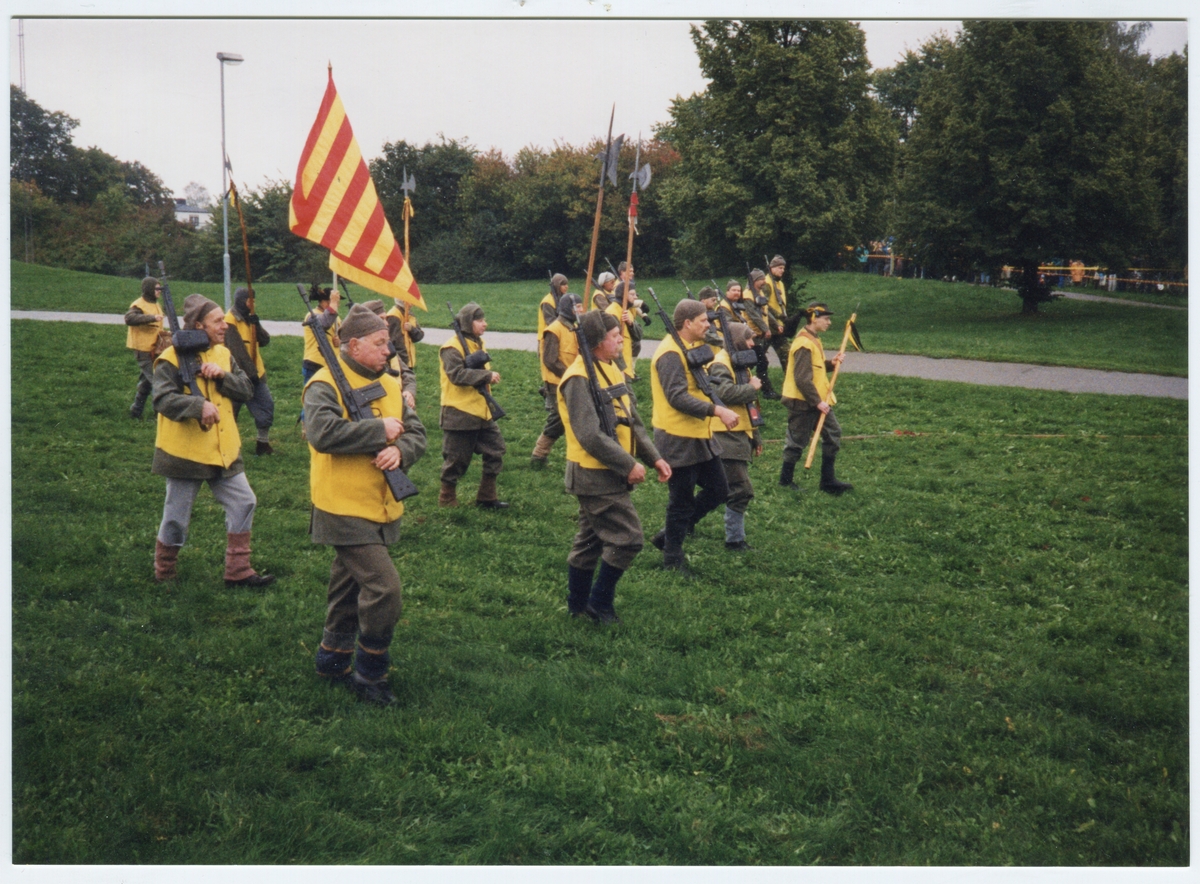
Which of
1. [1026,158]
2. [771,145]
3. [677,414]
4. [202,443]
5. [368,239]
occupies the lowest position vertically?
[202,443]

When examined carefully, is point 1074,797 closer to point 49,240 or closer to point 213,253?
point 49,240

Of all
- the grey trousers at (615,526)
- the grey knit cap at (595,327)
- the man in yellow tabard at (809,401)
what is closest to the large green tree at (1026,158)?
the man in yellow tabard at (809,401)

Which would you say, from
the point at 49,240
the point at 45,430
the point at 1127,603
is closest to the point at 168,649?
the point at 49,240

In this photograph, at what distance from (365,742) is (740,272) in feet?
79.3

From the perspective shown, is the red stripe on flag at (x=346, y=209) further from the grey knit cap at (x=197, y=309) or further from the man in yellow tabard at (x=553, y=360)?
the man in yellow tabard at (x=553, y=360)

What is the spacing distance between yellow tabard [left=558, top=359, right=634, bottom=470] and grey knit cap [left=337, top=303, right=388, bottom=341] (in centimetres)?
162

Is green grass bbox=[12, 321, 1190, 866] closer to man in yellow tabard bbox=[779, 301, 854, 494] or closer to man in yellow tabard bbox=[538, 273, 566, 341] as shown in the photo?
man in yellow tabard bbox=[779, 301, 854, 494]

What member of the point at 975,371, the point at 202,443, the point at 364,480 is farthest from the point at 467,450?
the point at 975,371

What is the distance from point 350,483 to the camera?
Result: 5.50 m

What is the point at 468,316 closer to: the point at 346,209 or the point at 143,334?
the point at 346,209

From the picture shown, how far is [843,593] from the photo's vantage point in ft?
25.7

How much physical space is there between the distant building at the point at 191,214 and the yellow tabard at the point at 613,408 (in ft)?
17.2

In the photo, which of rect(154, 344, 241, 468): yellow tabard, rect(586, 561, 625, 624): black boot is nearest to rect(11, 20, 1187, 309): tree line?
rect(154, 344, 241, 468): yellow tabard

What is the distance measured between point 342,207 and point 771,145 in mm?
19129
